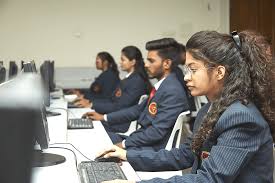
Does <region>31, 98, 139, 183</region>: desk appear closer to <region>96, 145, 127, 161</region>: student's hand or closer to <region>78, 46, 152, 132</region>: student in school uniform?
<region>96, 145, 127, 161</region>: student's hand

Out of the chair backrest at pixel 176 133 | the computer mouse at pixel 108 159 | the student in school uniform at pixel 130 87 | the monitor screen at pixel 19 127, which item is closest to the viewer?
the monitor screen at pixel 19 127

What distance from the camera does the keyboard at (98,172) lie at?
154cm

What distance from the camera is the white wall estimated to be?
6.64m

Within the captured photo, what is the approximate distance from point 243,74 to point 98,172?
0.66m

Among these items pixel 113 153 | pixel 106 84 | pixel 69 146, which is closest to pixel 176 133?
pixel 69 146

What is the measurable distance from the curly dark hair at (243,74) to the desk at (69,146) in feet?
1.55

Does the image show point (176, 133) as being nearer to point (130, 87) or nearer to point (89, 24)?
point (130, 87)

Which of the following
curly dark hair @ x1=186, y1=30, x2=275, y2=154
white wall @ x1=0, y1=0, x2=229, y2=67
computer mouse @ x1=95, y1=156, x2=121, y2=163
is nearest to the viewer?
curly dark hair @ x1=186, y1=30, x2=275, y2=154

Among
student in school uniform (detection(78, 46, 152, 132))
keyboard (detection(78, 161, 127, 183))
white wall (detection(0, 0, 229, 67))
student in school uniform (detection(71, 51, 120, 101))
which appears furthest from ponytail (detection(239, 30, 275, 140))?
white wall (detection(0, 0, 229, 67))

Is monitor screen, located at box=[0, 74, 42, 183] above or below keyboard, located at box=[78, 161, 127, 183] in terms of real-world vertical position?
above

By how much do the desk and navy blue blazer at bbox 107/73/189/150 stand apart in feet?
0.73

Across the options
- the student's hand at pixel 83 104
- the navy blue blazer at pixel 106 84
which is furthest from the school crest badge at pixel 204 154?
the navy blue blazer at pixel 106 84

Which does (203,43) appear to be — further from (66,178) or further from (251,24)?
(251,24)

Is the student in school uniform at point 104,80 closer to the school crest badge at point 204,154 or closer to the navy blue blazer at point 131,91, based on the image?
the navy blue blazer at point 131,91
